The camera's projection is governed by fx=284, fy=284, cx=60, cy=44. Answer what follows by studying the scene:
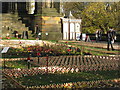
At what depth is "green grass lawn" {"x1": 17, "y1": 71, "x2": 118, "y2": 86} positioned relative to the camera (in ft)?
31.7

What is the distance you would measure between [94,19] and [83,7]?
8163 mm

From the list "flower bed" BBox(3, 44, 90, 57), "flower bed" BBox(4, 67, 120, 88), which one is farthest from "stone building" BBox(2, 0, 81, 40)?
"flower bed" BBox(4, 67, 120, 88)

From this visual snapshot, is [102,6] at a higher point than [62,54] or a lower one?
higher

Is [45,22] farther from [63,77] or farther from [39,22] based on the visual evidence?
[63,77]

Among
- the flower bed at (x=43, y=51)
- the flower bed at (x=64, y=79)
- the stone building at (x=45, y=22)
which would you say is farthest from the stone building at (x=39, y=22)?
the flower bed at (x=64, y=79)

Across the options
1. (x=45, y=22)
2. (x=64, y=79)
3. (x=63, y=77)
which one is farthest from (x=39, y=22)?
(x=64, y=79)

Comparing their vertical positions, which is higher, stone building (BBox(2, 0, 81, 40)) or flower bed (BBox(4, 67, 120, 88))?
stone building (BBox(2, 0, 81, 40))

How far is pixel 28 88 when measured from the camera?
8078 mm

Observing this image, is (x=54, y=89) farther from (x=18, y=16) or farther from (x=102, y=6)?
(x=102, y=6)

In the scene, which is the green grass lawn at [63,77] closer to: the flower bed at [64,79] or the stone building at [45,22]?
the flower bed at [64,79]

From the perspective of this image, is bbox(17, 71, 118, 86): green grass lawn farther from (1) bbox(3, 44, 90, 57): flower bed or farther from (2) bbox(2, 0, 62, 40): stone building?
(2) bbox(2, 0, 62, 40): stone building

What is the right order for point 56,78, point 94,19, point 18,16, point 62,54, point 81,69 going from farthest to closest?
point 94,19
point 18,16
point 62,54
point 81,69
point 56,78

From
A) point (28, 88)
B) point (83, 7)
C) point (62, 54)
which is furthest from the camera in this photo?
point (83, 7)

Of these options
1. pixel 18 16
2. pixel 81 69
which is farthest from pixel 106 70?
pixel 18 16
